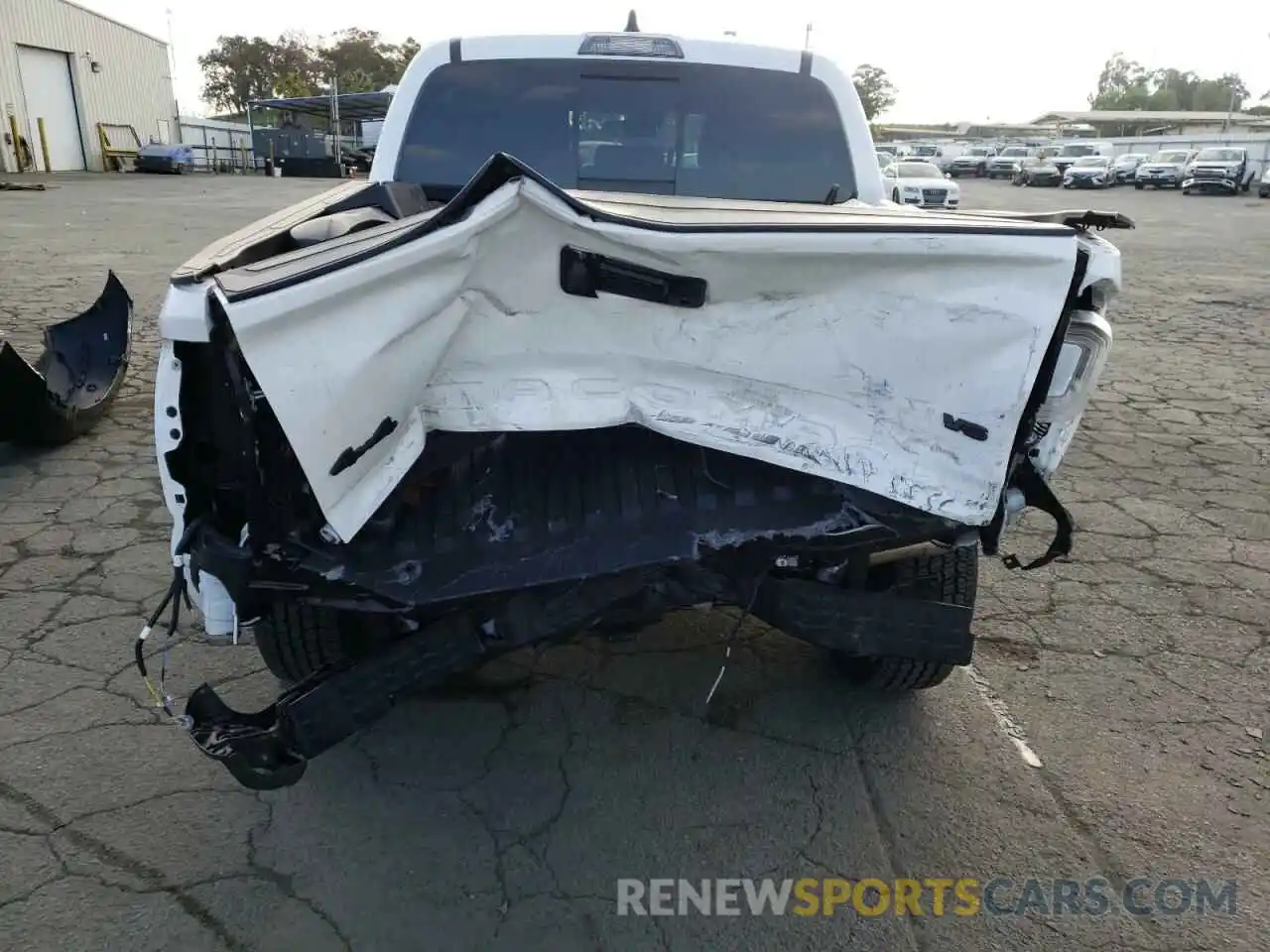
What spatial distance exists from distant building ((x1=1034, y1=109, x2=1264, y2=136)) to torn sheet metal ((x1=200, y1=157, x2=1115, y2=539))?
84.5 metres

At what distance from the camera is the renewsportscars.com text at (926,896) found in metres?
2.41

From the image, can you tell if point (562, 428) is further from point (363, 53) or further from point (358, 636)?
point (363, 53)

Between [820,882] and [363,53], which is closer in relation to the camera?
[820,882]

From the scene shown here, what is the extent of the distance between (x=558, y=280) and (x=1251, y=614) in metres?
3.51

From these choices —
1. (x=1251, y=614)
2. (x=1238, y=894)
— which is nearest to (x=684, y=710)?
(x=1238, y=894)

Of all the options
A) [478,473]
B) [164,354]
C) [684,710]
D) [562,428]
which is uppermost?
[164,354]

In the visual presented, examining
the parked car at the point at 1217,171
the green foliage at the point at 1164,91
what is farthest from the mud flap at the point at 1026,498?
the green foliage at the point at 1164,91

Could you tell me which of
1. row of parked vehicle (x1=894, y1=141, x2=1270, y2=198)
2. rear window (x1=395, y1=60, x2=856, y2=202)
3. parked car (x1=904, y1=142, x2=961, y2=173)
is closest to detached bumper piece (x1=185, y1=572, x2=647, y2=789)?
rear window (x1=395, y1=60, x2=856, y2=202)

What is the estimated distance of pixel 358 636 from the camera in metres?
2.81

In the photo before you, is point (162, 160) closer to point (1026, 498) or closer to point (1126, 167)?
point (1026, 498)

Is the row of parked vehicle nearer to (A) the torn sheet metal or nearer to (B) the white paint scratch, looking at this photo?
(B) the white paint scratch

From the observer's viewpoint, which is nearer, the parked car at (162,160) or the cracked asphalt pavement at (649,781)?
the cracked asphalt pavement at (649,781)

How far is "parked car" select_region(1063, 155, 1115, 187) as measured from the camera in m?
39.9

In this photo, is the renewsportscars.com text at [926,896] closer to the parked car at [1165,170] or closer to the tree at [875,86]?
the parked car at [1165,170]
